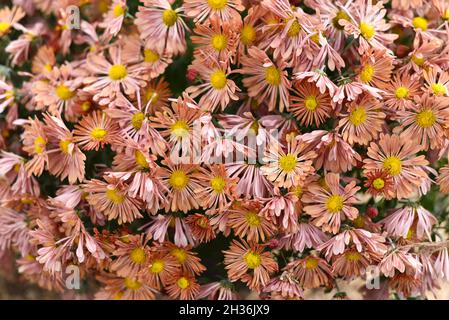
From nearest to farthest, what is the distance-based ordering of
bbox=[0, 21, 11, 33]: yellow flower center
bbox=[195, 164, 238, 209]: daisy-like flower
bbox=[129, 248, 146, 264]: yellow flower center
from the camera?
bbox=[195, 164, 238, 209]: daisy-like flower
bbox=[129, 248, 146, 264]: yellow flower center
bbox=[0, 21, 11, 33]: yellow flower center

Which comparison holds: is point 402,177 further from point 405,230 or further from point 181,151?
point 181,151

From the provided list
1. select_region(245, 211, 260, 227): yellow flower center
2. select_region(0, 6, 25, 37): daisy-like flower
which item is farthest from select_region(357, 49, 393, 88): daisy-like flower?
select_region(0, 6, 25, 37): daisy-like flower

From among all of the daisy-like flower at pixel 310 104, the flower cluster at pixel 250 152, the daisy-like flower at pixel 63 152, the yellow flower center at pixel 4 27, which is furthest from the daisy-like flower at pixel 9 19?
the daisy-like flower at pixel 310 104

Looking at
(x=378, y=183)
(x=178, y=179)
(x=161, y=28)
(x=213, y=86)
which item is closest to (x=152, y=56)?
(x=161, y=28)

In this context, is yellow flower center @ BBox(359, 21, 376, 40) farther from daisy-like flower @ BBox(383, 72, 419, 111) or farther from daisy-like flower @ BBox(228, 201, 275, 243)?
daisy-like flower @ BBox(228, 201, 275, 243)

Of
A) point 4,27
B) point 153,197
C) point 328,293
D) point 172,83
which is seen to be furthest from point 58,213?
point 328,293

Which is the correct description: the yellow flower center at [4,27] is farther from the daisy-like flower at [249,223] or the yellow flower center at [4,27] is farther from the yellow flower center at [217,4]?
the daisy-like flower at [249,223]
